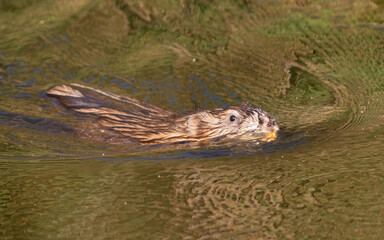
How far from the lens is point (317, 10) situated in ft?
30.0

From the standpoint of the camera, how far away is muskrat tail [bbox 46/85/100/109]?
6551 mm

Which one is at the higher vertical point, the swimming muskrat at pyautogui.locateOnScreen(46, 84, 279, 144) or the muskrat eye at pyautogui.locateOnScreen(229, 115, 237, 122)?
the muskrat eye at pyautogui.locateOnScreen(229, 115, 237, 122)

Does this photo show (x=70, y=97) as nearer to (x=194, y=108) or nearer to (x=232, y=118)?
(x=194, y=108)

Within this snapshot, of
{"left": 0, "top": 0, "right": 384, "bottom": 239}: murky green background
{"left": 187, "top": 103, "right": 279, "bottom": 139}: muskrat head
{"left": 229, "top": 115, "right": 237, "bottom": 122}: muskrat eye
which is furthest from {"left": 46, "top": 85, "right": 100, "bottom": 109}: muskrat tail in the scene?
{"left": 229, "top": 115, "right": 237, "bottom": 122}: muskrat eye

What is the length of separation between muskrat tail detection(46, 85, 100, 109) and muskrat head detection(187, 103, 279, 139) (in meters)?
1.13

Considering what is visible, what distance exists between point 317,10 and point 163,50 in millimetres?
2421

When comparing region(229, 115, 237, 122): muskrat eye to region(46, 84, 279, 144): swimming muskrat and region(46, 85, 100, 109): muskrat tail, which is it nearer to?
region(46, 84, 279, 144): swimming muskrat

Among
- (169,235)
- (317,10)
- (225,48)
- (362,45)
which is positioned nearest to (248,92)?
(225,48)

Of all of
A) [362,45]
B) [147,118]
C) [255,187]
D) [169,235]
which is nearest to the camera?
[169,235]

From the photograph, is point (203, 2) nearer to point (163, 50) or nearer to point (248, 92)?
point (163, 50)

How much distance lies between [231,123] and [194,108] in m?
1.11

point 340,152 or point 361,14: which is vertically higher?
point 361,14

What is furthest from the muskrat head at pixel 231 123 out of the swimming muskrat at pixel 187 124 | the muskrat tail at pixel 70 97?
the muskrat tail at pixel 70 97

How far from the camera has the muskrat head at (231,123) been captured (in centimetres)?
604
